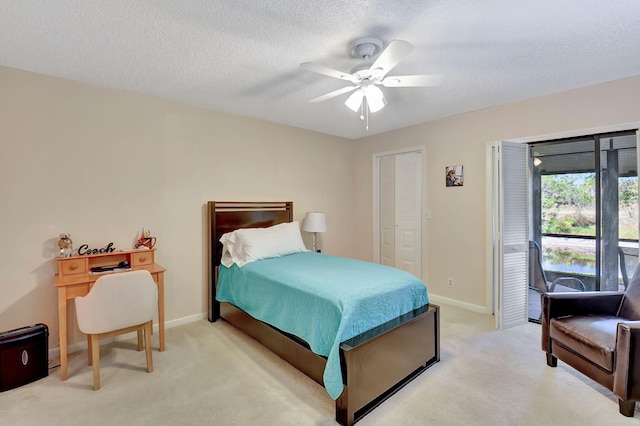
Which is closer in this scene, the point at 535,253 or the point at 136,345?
the point at 136,345

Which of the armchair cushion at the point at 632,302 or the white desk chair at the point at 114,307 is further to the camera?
the armchair cushion at the point at 632,302

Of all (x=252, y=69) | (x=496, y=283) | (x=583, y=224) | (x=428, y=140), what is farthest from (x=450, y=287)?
(x=252, y=69)

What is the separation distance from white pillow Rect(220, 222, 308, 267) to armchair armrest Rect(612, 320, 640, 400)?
2.83m

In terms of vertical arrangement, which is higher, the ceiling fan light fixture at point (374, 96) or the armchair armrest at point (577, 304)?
the ceiling fan light fixture at point (374, 96)

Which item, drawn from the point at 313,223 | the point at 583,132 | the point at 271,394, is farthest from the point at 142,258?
the point at 583,132

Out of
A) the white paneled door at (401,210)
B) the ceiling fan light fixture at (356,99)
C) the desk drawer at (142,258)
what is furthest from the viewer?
the white paneled door at (401,210)

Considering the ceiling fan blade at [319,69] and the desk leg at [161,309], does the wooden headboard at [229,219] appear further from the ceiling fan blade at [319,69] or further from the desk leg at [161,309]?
the ceiling fan blade at [319,69]

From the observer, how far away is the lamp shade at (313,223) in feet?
14.1

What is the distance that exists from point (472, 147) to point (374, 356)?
2936 mm

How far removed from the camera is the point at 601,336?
205cm

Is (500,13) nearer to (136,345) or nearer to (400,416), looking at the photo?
(400,416)

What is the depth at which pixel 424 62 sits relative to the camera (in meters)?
2.40

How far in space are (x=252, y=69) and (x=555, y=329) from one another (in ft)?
10.7

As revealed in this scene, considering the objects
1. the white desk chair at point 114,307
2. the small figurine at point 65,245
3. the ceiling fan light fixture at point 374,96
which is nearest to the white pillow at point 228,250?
the white desk chair at point 114,307
